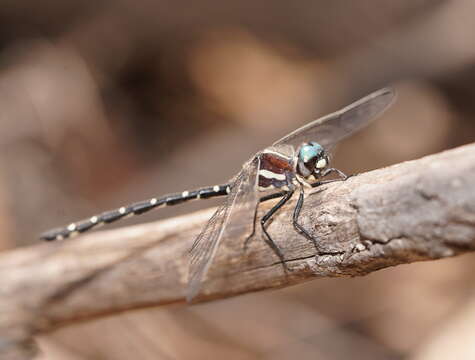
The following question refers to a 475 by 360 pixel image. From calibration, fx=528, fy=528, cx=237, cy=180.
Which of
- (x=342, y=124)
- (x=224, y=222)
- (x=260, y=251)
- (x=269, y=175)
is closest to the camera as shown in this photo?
(x=260, y=251)

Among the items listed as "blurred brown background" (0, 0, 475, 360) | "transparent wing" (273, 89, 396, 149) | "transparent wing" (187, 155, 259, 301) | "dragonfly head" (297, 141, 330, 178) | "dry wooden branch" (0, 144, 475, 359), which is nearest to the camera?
"dry wooden branch" (0, 144, 475, 359)

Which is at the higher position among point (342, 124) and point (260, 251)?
point (342, 124)

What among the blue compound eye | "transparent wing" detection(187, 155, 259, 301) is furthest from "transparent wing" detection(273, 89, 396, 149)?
"transparent wing" detection(187, 155, 259, 301)

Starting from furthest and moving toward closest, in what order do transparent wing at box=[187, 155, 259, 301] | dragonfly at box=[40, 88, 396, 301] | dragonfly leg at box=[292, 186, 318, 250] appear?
dragonfly at box=[40, 88, 396, 301] < transparent wing at box=[187, 155, 259, 301] < dragonfly leg at box=[292, 186, 318, 250]

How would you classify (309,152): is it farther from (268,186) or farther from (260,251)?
(260,251)

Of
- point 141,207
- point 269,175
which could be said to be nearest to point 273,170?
point 269,175

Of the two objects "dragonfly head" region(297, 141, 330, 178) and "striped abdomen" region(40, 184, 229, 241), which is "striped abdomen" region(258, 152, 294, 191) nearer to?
"dragonfly head" region(297, 141, 330, 178)
